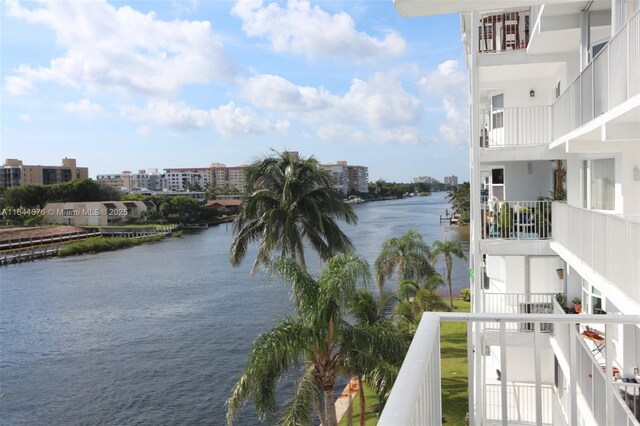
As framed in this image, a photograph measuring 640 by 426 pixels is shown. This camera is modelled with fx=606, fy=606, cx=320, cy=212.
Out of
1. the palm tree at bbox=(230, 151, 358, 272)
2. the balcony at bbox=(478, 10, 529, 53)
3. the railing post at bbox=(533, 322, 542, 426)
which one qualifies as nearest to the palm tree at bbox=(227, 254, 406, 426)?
the palm tree at bbox=(230, 151, 358, 272)

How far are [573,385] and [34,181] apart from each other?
17401 cm

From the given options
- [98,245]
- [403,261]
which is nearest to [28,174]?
[98,245]

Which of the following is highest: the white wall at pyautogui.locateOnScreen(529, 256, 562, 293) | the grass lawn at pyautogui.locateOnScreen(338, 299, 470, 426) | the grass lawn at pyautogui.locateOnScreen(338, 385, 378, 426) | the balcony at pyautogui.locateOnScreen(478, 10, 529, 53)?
the balcony at pyautogui.locateOnScreen(478, 10, 529, 53)

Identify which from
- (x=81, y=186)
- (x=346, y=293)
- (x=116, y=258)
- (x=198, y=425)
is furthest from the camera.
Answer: (x=81, y=186)

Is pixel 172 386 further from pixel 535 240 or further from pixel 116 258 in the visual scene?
pixel 116 258

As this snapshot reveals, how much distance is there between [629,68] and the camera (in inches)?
252

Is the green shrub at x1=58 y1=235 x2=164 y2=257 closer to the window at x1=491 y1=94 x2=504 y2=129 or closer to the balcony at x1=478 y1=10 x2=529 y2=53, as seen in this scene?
the window at x1=491 y1=94 x2=504 y2=129

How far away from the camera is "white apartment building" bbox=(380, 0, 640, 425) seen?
13.4ft

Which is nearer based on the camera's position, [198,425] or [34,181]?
[198,425]

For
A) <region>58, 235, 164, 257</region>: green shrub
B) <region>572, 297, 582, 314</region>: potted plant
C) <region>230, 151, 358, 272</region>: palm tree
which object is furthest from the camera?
<region>58, 235, 164, 257</region>: green shrub

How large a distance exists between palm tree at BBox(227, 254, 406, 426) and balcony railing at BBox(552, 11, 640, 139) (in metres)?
4.87

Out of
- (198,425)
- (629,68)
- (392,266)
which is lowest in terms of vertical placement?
(198,425)

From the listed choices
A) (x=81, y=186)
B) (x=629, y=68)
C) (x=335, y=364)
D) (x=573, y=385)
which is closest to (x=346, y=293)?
(x=335, y=364)

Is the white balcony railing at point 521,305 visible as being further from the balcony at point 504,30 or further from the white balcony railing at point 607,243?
the balcony at point 504,30
